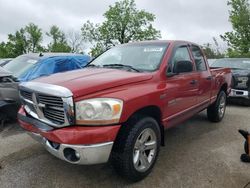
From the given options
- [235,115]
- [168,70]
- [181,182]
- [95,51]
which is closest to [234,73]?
[235,115]

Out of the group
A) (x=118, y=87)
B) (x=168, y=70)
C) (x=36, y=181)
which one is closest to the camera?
(x=118, y=87)

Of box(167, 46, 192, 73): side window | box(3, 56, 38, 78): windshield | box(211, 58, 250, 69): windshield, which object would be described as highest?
box(167, 46, 192, 73): side window

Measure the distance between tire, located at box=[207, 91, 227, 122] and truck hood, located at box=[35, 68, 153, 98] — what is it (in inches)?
113

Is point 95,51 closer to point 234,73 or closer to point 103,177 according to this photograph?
point 234,73

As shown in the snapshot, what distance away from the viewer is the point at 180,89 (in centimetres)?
425

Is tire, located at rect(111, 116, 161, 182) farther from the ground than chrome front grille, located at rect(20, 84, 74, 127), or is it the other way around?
chrome front grille, located at rect(20, 84, 74, 127)

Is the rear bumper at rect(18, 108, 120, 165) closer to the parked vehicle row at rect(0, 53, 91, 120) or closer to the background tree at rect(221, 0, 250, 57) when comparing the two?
the parked vehicle row at rect(0, 53, 91, 120)

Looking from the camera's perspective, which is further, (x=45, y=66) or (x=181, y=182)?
(x=45, y=66)

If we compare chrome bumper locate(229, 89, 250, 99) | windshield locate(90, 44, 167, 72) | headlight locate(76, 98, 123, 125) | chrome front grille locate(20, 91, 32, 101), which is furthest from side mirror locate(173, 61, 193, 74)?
chrome bumper locate(229, 89, 250, 99)

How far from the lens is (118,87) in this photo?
131 inches

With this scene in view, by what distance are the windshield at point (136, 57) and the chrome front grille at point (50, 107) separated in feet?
4.44

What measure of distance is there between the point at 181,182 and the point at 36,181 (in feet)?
5.95

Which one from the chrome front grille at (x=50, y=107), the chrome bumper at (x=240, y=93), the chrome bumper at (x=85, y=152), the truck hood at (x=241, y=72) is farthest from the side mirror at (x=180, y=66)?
the truck hood at (x=241, y=72)

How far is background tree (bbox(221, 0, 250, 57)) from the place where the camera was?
20359 mm
